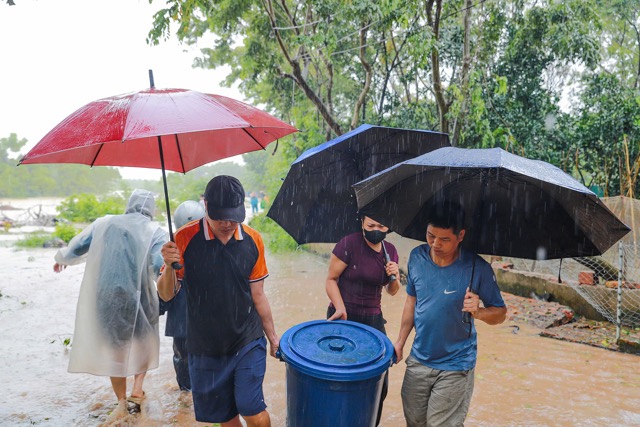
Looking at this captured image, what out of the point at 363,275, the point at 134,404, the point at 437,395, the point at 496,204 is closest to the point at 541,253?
the point at 496,204

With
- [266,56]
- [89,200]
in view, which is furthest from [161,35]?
[89,200]

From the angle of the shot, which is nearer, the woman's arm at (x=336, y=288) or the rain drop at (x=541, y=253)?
the rain drop at (x=541, y=253)

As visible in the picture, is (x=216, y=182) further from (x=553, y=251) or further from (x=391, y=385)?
(x=391, y=385)

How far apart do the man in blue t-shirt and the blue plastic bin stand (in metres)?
0.29

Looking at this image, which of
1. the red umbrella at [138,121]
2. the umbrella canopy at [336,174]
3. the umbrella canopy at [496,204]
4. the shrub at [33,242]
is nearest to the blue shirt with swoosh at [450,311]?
the umbrella canopy at [496,204]

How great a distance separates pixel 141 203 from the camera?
11.8ft

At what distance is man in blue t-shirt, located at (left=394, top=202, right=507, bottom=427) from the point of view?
2.34 metres

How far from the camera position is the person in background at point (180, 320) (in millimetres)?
3541

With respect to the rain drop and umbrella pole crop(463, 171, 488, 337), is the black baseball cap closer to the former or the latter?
umbrella pole crop(463, 171, 488, 337)

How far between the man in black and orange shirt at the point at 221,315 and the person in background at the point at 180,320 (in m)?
0.79

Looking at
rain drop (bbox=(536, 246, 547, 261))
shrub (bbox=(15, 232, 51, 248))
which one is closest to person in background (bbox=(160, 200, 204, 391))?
rain drop (bbox=(536, 246, 547, 261))

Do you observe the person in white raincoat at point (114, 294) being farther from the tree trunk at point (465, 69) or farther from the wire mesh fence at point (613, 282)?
the tree trunk at point (465, 69)

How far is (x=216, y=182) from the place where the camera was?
95.6 inches

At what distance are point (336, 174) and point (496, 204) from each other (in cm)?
120
